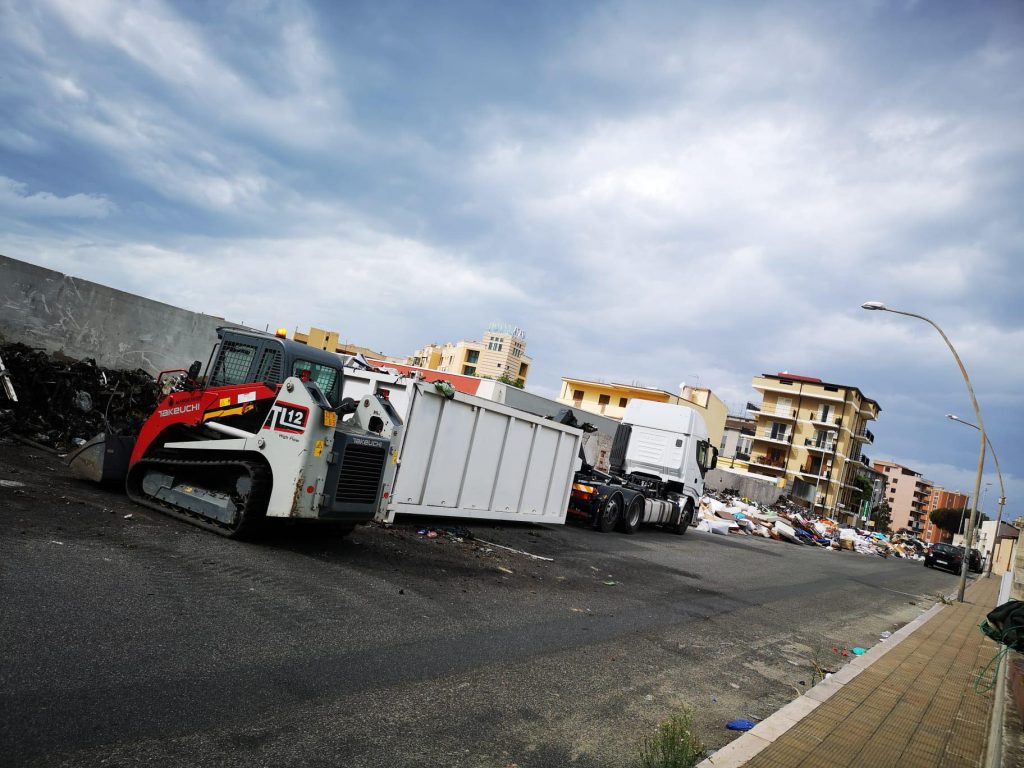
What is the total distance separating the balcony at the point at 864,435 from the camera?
84.3 metres

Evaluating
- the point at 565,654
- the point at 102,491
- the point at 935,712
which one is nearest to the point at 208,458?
the point at 102,491

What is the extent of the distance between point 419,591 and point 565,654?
Answer: 1830mm

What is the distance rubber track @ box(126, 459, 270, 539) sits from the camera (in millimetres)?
7379

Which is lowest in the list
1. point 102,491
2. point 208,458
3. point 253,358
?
point 102,491

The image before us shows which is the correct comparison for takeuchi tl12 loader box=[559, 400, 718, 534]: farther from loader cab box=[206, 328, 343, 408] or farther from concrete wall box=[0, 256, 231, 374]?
concrete wall box=[0, 256, 231, 374]

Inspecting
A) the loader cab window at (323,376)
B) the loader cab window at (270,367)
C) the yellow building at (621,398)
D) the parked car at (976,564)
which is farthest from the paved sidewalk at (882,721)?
the yellow building at (621,398)

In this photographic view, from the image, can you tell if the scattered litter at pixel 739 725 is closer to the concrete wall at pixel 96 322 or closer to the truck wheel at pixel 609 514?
the truck wheel at pixel 609 514

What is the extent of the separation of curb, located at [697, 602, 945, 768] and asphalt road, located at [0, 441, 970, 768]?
0.32 meters

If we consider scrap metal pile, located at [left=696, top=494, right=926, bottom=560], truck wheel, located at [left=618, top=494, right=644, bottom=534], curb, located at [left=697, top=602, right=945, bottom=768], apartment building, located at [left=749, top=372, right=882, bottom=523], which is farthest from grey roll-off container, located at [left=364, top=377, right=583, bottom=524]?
apartment building, located at [left=749, top=372, right=882, bottom=523]

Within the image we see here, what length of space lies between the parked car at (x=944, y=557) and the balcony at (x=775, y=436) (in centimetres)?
4762

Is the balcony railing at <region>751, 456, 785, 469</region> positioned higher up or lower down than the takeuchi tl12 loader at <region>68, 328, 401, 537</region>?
higher up

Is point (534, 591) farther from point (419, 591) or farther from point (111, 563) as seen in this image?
point (111, 563)

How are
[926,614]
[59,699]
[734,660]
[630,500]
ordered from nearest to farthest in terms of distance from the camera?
[59,699], [734,660], [926,614], [630,500]

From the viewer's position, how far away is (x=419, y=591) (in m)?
6.92
